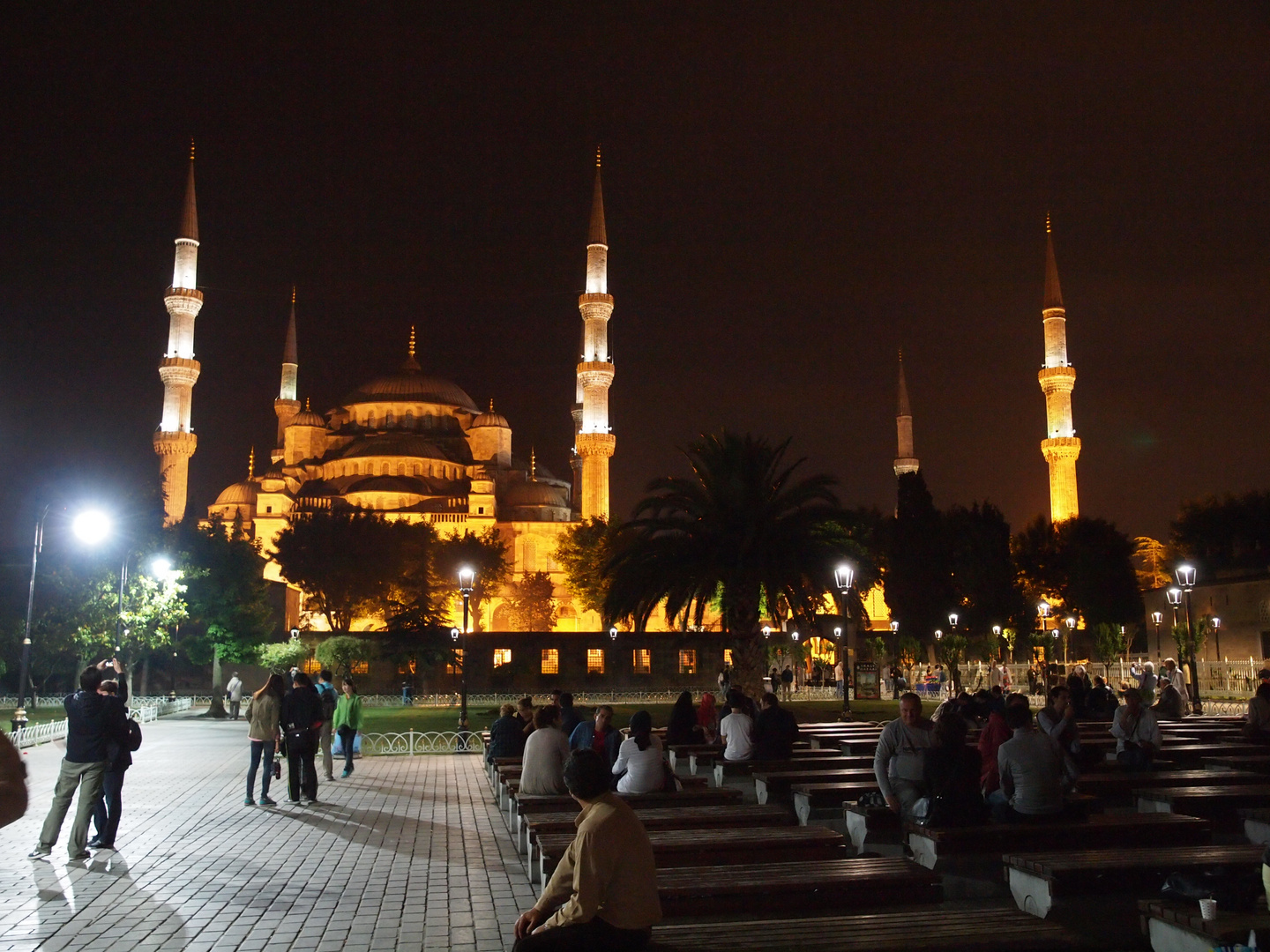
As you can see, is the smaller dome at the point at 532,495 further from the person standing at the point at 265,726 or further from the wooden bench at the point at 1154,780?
the wooden bench at the point at 1154,780

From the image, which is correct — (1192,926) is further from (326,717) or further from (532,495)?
(532,495)

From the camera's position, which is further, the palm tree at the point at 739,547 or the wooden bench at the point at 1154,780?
the palm tree at the point at 739,547

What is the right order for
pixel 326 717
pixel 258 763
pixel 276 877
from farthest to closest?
pixel 326 717
pixel 258 763
pixel 276 877

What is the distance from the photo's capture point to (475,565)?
55844mm

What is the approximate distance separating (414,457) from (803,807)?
2431 inches

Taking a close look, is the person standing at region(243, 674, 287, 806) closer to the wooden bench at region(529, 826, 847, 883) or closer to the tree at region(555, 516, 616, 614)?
the wooden bench at region(529, 826, 847, 883)

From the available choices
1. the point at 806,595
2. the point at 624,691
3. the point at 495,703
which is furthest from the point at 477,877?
the point at 624,691

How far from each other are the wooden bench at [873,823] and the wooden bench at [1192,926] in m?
2.77

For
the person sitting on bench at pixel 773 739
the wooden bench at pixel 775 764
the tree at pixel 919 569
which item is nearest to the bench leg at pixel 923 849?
the wooden bench at pixel 775 764

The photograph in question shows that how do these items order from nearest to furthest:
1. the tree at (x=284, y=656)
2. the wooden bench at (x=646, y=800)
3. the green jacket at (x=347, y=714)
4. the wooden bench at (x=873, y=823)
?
1. the wooden bench at (x=873, y=823)
2. the wooden bench at (x=646, y=800)
3. the green jacket at (x=347, y=714)
4. the tree at (x=284, y=656)

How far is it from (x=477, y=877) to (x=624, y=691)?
32797mm

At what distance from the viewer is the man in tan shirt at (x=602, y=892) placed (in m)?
4.30

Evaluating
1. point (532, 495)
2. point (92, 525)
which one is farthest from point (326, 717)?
point (532, 495)

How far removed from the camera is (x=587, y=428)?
57.0 meters
